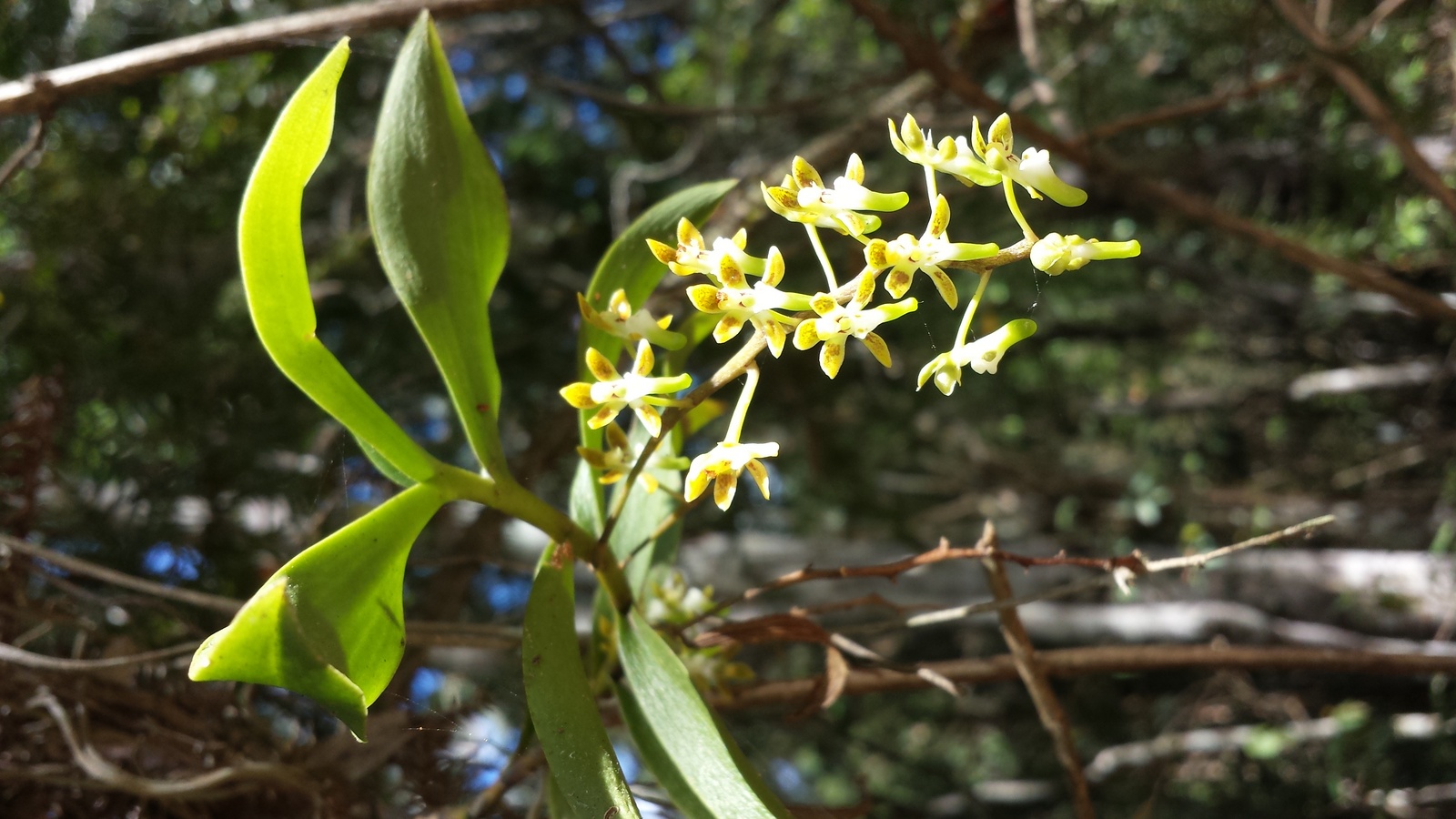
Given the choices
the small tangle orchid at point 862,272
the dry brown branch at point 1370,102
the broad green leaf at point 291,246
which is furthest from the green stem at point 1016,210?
the dry brown branch at point 1370,102

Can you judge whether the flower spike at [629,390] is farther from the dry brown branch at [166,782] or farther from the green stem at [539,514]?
the dry brown branch at [166,782]

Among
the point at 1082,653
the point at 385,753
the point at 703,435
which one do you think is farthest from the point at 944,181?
the point at 385,753

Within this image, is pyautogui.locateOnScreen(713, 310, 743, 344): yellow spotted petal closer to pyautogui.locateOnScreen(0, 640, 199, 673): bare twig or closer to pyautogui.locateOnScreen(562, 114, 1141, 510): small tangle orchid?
pyautogui.locateOnScreen(562, 114, 1141, 510): small tangle orchid

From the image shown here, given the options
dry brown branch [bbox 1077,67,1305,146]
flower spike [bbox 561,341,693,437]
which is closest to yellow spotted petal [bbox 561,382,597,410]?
flower spike [bbox 561,341,693,437]

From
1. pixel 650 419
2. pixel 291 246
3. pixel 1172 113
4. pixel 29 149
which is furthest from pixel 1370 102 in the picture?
pixel 29 149

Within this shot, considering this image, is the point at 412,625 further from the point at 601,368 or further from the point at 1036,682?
the point at 1036,682

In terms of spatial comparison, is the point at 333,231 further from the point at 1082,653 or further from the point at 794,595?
the point at 1082,653
